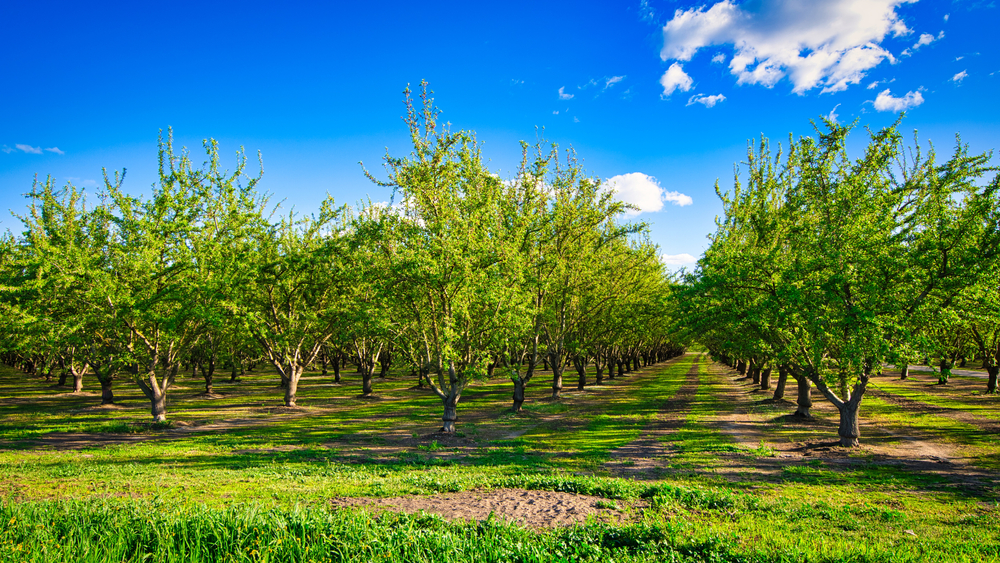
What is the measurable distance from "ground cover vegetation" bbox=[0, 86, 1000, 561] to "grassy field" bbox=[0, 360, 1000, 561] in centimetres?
11

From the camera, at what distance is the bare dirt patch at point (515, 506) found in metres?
9.23

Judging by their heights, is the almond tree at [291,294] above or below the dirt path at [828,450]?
above

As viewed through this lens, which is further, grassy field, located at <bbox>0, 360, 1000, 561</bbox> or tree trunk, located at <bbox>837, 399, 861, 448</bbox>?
tree trunk, located at <bbox>837, 399, 861, 448</bbox>

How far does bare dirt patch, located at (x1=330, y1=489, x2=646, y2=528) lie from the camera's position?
923 cm

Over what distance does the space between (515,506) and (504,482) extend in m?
2.15

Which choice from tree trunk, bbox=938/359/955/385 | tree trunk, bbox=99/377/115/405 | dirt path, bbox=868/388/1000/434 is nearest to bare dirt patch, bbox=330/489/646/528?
tree trunk, bbox=938/359/955/385

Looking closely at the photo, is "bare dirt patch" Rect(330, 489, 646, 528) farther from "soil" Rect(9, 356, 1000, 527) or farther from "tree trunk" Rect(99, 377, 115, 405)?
"tree trunk" Rect(99, 377, 115, 405)

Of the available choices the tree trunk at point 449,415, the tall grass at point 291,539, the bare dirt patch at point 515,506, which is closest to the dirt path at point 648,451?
the bare dirt patch at point 515,506

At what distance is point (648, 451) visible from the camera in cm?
1753

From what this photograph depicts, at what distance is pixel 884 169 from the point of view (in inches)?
887

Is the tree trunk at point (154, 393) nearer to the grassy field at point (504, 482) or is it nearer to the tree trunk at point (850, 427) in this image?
the grassy field at point (504, 482)

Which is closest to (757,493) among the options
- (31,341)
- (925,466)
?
(925,466)

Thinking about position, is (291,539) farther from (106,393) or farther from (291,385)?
(106,393)

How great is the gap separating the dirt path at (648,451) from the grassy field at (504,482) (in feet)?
0.50
